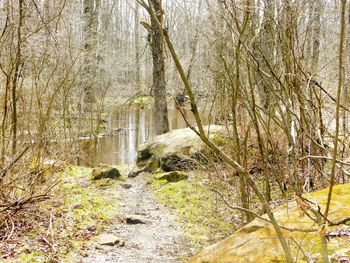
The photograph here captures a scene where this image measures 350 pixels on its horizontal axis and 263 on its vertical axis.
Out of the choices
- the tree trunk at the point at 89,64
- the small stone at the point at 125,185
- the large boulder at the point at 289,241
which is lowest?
the small stone at the point at 125,185

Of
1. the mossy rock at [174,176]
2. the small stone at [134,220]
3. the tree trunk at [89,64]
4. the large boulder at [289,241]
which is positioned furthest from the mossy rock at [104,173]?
the large boulder at [289,241]

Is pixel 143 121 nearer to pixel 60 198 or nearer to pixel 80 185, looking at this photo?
pixel 80 185

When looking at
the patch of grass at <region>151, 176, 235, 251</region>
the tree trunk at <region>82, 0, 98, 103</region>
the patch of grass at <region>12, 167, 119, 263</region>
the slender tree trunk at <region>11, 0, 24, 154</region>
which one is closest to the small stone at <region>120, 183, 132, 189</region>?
the patch of grass at <region>12, 167, 119, 263</region>

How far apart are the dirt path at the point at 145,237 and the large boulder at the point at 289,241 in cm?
133

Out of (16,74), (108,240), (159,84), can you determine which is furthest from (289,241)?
(159,84)

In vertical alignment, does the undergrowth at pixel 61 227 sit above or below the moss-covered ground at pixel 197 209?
above

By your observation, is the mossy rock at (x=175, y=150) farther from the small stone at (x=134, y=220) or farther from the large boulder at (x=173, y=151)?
the small stone at (x=134, y=220)

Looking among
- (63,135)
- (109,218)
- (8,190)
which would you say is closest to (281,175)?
(109,218)

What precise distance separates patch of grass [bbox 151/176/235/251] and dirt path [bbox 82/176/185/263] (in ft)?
0.60

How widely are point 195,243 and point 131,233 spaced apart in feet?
2.90

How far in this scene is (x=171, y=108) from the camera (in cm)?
2705

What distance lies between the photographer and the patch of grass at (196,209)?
5114 millimetres

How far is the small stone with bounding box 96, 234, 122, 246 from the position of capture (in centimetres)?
443

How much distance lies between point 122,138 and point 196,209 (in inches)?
414
